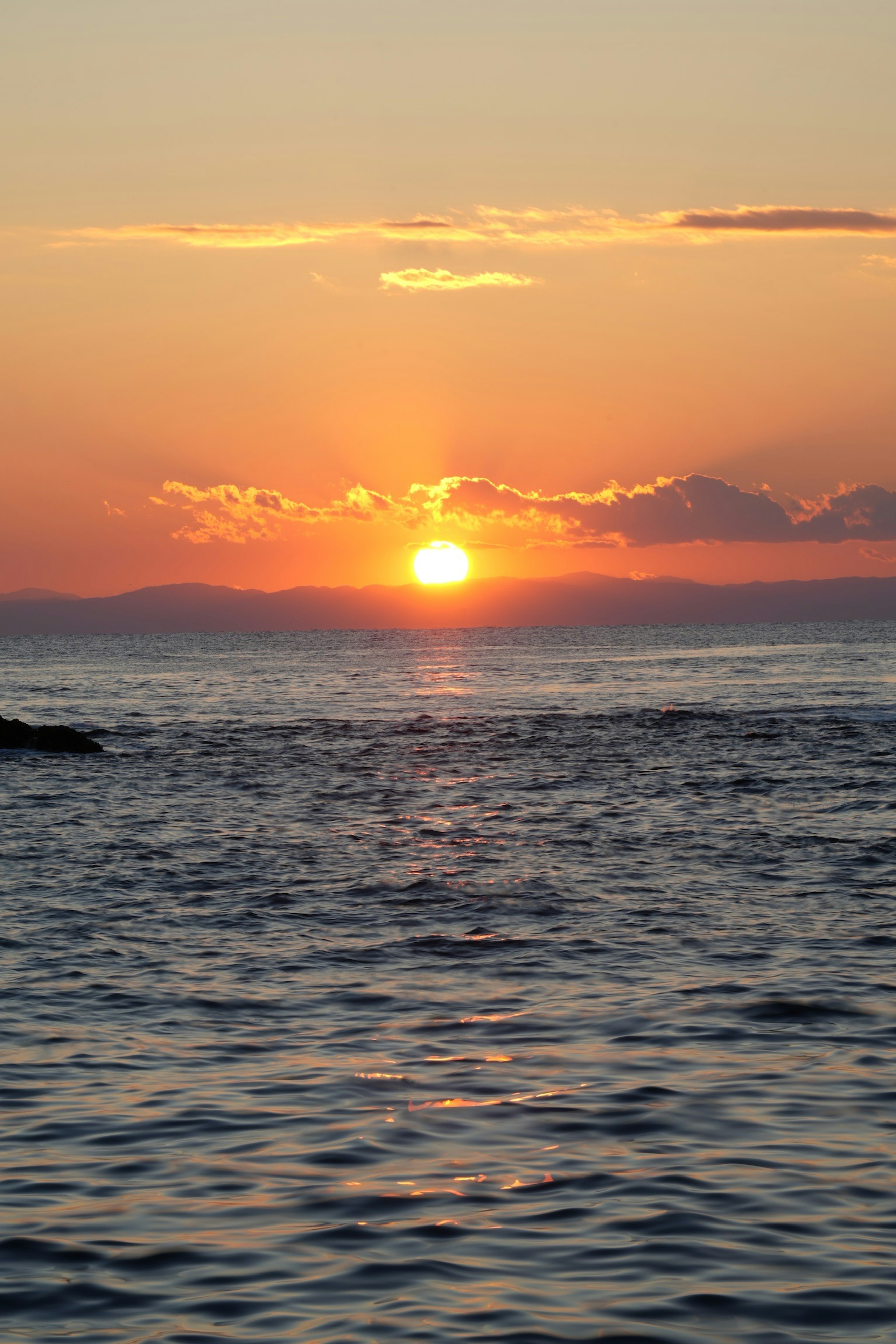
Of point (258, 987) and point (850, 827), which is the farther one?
point (850, 827)

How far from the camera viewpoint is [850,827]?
2402cm

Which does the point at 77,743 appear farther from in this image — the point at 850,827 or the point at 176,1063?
the point at 176,1063

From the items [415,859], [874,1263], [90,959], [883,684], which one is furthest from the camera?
[883,684]

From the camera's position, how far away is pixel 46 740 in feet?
147

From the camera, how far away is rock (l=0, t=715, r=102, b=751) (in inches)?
1743

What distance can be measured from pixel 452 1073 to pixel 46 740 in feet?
122

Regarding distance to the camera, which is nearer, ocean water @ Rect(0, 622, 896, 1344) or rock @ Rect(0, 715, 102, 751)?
ocean water @ Rect(0, 622, 896, 1344)

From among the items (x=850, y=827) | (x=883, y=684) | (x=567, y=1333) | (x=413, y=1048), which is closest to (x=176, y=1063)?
(x=413, y=1048)

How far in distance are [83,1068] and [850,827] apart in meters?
17.2

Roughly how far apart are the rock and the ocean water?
15930 mm

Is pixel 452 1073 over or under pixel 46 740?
under

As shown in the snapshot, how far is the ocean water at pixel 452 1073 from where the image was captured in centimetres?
672

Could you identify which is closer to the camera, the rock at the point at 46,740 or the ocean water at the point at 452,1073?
the ocean water at the point at 452,1073

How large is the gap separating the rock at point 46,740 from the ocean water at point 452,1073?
15.9 meters
